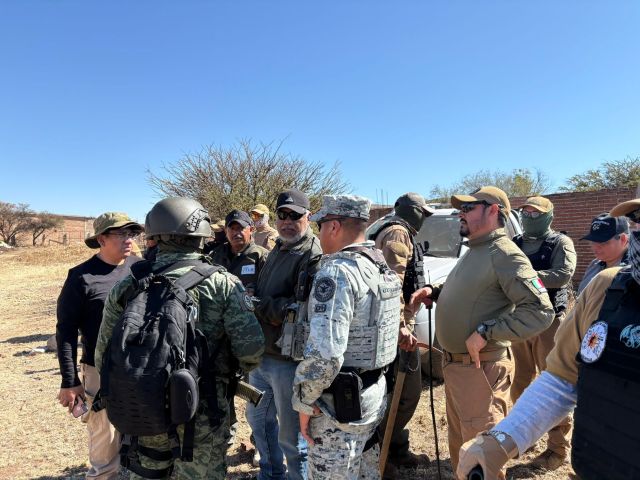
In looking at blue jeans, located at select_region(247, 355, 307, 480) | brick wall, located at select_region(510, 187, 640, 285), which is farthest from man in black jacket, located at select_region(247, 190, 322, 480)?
brick wall, located at select_region(510, 187, 640, 285)

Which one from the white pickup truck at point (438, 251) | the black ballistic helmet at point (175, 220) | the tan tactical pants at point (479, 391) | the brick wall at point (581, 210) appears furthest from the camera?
the brick wall at point (581, 210)

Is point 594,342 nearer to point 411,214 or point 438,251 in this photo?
point 411,214

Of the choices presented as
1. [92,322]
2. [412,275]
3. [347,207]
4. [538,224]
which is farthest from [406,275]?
[92,322]

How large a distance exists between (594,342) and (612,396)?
16cm

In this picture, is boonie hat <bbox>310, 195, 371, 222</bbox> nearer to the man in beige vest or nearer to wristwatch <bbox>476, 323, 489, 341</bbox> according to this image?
wristwatch <bbox>476, 323, 489, 341</bbox>

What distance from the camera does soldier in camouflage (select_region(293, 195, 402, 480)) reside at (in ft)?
6.52

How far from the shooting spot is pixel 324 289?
2.03 metres

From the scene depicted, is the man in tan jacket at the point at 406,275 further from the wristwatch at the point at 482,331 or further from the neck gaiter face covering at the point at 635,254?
the neck gaiter face covering at the point at 635,254

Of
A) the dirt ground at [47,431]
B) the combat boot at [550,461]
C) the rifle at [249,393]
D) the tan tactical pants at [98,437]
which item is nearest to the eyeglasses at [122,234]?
the tan tactical pants at [98,437]

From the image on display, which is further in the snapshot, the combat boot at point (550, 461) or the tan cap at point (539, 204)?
the tan cap at point (539, 204)

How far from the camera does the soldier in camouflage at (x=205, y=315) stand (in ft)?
7.01

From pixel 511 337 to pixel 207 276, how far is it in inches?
67.3

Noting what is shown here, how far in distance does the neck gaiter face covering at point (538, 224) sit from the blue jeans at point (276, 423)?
2723mm

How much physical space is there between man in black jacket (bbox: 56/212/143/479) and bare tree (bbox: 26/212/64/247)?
4227 centimetres
